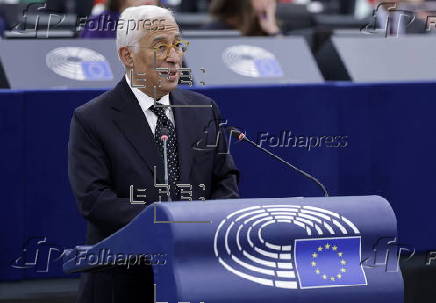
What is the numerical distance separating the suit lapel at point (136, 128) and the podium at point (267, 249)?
530 mm

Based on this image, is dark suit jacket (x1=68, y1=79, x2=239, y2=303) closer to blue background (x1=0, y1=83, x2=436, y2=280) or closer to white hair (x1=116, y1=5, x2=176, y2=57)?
white hair (x1=116, y1=5, x2=176, y2=57)

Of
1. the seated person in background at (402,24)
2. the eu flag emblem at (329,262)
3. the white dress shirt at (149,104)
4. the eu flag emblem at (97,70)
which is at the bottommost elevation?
the seated person in background at (402,24)

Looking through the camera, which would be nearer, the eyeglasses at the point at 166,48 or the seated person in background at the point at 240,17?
the eyeglasses at the point at 166,48

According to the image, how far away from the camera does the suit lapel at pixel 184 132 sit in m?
4.20

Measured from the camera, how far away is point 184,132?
4.27 meters

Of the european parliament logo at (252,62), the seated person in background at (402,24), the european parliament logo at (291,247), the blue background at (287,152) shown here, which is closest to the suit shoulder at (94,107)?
the european parliament logo at (291,247)

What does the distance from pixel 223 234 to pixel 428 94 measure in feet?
10.7

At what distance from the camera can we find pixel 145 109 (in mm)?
4277

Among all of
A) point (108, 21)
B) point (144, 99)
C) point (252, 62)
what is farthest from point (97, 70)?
point (144, 99)

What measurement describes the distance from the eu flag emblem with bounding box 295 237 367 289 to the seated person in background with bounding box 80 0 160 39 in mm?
3725

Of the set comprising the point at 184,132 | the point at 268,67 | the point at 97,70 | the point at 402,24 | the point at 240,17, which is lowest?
the point at 402,24

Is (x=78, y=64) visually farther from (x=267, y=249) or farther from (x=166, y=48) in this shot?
(x=267, y=249)

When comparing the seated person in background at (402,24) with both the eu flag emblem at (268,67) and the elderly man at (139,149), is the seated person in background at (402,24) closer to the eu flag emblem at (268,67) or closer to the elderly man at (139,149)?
the eu flag emblem at (268,67)

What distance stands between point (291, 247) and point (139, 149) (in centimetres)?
85
